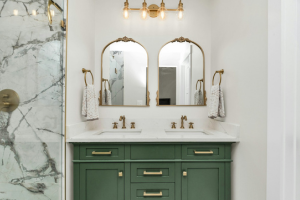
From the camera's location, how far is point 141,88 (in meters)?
2.08

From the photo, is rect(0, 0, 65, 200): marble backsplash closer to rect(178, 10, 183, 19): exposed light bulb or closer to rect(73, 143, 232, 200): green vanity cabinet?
rect(73, 143, 232, 200): green vanity cabinet

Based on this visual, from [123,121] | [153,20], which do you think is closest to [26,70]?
[123,121]

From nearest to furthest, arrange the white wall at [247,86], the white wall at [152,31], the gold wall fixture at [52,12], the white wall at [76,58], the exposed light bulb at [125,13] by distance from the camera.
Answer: the white wall at [247,86]
the gold wall fixture at [52,12]
the white wall at [76,58]
the exposed light bulb at [125,13]
the white wall at [152,31]

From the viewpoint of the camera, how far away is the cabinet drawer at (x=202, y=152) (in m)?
1.48

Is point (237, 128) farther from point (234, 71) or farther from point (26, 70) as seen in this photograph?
point (26, 70)

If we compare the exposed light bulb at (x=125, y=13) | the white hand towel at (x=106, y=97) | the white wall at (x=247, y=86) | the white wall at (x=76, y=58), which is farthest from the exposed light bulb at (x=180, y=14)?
the white hand towel at (x=106, y=97)

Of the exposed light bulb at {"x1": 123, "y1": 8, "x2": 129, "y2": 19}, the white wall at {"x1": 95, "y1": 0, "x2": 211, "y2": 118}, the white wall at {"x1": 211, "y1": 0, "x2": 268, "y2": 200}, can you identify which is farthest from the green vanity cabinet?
Answer: the exposed light bulb at {"x1": 123, "y1": 8, "x2": 129, "y2": 19}

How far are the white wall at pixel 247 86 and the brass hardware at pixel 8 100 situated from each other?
169cm

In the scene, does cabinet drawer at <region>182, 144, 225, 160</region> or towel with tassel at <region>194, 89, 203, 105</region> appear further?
towel with tassel at <region>194, 89, 203, 105</region>

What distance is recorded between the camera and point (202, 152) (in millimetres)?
1486

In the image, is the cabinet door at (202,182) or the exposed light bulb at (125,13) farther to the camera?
the exposed light bulb at (125,13)

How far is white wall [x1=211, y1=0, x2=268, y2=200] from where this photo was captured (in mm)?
1136

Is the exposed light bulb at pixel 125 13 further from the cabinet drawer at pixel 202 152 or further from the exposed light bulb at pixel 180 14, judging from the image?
the cabinet drawer at pixel 202 152

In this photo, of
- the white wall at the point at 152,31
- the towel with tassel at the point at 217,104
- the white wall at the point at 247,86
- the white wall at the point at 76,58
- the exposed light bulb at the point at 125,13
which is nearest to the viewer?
the white wall at the point at 247,86
